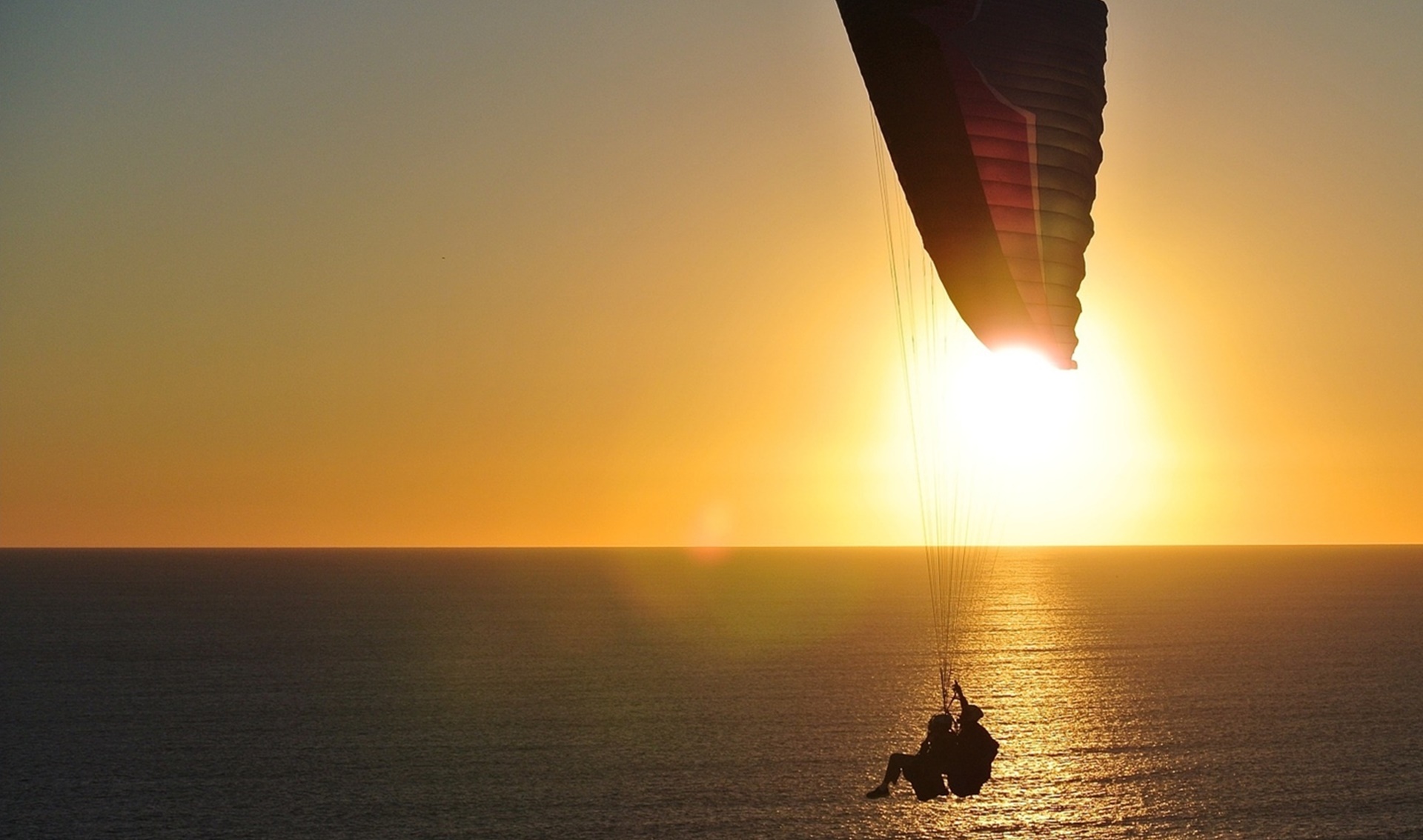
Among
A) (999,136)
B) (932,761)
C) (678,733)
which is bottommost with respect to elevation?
(932,761)

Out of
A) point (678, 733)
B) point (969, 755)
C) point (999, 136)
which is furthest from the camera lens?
point (678, 733)

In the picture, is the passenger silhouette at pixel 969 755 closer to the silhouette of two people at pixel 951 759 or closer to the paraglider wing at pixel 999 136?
the silhouette of two people at pixel 951 759

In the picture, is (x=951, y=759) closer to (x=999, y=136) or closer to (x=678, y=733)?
(x=999, y=136)

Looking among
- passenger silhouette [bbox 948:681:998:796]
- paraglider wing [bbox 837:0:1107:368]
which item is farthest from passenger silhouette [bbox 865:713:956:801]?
paraglider wing [bbox 837:0:1107:368]

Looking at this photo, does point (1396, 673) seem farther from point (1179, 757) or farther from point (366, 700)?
point (366, 700)

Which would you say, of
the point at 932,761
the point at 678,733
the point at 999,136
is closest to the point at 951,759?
the point at 932,761

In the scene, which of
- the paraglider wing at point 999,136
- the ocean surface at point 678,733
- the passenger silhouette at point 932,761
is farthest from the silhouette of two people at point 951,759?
the ocean surface at point 678,733

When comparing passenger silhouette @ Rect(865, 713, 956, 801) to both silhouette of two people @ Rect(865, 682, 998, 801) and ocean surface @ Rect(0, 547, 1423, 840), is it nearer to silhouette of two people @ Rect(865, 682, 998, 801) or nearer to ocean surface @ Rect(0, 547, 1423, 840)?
silhouette of two people @ Rect(865, 682, 998, 801)
